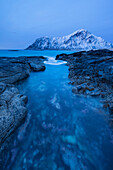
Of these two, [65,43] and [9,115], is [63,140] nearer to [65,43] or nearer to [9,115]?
[9,115]

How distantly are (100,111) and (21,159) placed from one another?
327 cm

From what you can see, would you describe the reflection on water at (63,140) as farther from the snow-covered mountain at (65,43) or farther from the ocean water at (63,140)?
the snow-covered mountain at (65,43)

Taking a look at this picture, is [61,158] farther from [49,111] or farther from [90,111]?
[90,111]

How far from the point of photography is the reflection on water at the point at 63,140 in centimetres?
189

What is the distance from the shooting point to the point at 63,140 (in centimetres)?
238

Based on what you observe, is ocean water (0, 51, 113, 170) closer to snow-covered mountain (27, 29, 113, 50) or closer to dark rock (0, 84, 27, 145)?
dark rock (0, 84, 27, 145)

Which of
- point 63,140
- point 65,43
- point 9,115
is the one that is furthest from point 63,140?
point 65,43

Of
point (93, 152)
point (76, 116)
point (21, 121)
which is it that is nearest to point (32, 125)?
point (21, 121)

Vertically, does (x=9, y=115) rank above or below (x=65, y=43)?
below

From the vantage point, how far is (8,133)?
7.70 feet

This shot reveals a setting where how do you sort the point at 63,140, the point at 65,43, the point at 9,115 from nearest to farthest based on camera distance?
the point at 63,140 → the point at 9,115 → the point at 65,43

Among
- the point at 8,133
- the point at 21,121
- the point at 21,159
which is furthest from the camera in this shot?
the point at 21,121

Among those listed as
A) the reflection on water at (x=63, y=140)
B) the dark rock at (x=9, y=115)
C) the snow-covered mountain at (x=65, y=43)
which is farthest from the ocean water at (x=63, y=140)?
the snow-covered mountain at (x=65, y=43)

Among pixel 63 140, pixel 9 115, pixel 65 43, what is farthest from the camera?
pixel 65 43
